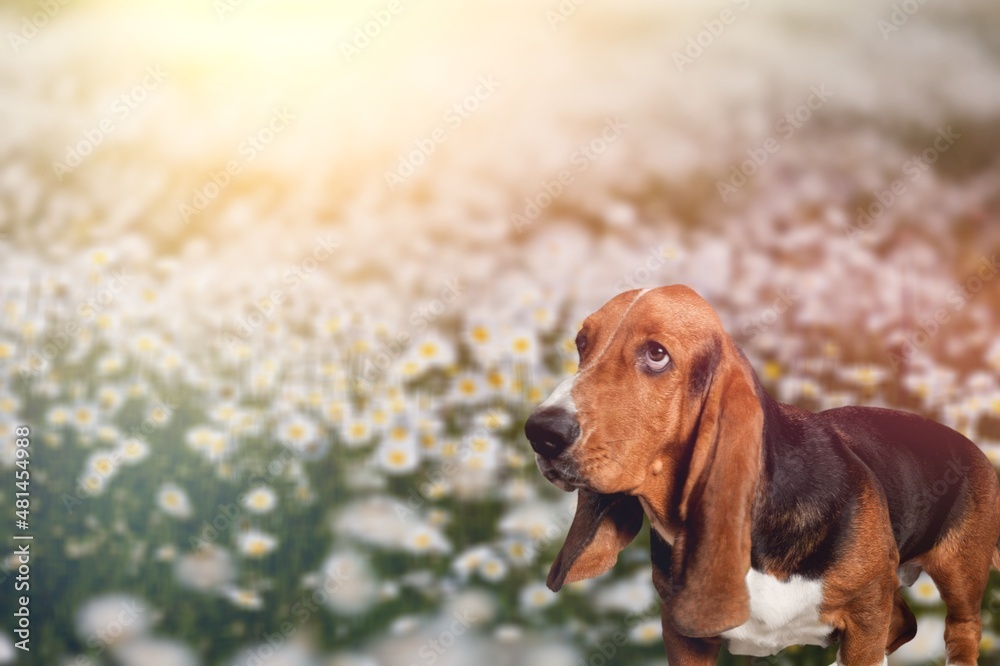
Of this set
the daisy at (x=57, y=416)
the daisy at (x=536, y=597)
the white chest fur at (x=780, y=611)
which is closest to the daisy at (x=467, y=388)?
the daisy at (x=536, y=597)

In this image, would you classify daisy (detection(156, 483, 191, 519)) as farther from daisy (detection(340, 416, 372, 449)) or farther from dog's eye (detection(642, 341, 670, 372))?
dog's eye (detection(642, 341, 670, 372))

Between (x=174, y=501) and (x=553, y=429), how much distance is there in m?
1.04

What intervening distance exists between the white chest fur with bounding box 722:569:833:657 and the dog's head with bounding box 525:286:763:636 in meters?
0.08

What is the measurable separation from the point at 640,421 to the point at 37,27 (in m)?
1.67

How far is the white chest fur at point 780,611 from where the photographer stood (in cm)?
144

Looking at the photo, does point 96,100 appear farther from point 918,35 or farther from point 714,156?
point 918,35

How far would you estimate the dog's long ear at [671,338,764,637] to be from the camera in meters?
1.37

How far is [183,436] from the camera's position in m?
1.97

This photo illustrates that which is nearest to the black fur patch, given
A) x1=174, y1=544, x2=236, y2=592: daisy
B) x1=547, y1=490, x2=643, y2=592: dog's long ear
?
x1=547, y1=490, x2=643, y2=592: dog's long ear

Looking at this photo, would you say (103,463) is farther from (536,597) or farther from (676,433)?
(676,433)

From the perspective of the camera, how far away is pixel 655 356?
1.42 metres

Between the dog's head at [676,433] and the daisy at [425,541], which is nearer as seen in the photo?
the dog's head at [676,433]

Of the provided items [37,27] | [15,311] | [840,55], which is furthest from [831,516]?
[37,27]

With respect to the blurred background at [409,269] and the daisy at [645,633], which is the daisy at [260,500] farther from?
the daisy at [645,633]
